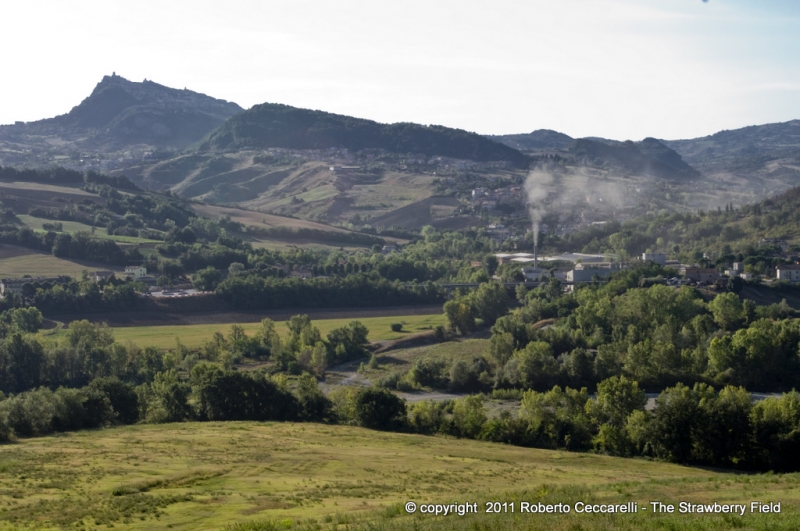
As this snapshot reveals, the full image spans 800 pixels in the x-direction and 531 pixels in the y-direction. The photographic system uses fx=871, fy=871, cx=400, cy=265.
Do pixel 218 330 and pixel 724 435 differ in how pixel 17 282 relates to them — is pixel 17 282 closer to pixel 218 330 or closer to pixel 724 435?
pixel 218 330

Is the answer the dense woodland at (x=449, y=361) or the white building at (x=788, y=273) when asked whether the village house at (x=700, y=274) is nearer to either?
the dense woodland at (x=449, y=361)

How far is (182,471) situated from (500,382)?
27135mm

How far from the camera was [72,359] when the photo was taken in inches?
2068

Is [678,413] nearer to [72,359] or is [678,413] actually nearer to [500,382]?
[500,382]

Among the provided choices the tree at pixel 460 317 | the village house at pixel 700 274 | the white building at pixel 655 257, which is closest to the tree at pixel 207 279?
the tree at pixel 460 317

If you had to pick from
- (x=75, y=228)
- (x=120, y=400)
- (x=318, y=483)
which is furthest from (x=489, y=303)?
(x=75, y=228)

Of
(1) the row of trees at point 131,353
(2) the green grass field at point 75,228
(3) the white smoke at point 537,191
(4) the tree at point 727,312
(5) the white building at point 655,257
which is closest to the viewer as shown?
(1) the row of trees at point 131,353

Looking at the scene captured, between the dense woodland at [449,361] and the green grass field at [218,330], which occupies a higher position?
the dense woodland at [449,361]

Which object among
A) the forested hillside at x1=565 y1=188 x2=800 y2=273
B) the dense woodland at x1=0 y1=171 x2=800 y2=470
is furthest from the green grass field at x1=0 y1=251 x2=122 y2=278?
the forested hillside at x1=565 y1=188 x2=800 y2=273

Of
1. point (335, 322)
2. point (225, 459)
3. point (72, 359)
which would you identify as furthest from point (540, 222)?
point (225, 459)

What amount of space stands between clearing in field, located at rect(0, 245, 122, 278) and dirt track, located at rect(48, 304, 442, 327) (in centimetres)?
1221

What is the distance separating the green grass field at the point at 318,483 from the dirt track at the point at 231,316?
117 ft

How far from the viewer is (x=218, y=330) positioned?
68438 mm

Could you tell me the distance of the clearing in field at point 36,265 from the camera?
80250mm
